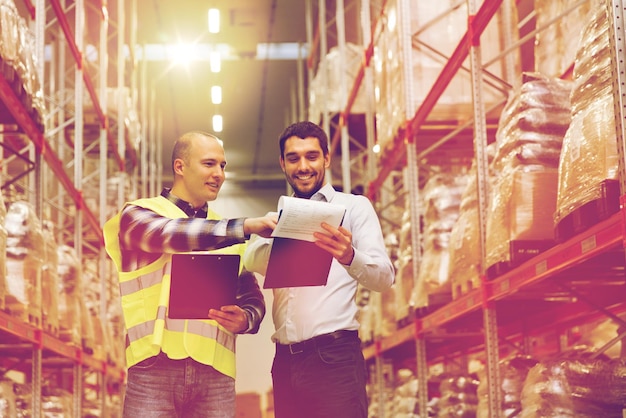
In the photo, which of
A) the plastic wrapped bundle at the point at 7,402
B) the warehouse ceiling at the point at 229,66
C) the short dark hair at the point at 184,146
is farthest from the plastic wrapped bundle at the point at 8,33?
the warehouse ceiling at the point at 229,66

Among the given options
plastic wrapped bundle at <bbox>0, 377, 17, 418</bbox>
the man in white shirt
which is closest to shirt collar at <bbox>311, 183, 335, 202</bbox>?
the man in white shirt

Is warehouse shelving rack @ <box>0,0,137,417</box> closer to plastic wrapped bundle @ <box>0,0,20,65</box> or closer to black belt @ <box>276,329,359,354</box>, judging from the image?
plastic wrapped bundle @ <box>0,0,20,65</box>

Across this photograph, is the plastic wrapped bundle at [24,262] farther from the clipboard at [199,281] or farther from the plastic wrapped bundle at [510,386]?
the clipboard at [199,281]

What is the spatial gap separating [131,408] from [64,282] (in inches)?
260

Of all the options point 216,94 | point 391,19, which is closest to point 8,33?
point 391,19

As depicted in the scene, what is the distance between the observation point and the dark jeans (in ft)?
12.3

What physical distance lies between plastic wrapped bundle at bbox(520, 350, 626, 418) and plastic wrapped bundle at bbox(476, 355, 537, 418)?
0.66 metres

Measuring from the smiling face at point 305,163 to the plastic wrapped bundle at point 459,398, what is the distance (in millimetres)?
4115

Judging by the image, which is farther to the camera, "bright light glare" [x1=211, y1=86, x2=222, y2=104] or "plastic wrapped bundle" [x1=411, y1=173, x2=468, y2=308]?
"bright light glare" [x1=211, y1=86, x2=222, y2=104]

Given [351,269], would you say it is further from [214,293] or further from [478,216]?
[478,216]

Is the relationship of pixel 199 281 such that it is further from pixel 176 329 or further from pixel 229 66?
pixel 229 66

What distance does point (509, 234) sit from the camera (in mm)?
5105

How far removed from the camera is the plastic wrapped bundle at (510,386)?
5.73m

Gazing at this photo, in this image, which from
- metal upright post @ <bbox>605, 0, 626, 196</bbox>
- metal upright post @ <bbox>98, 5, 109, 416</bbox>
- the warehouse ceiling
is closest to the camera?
metal upright post @ <bbox>605, 0, 626, 196</bbox>
